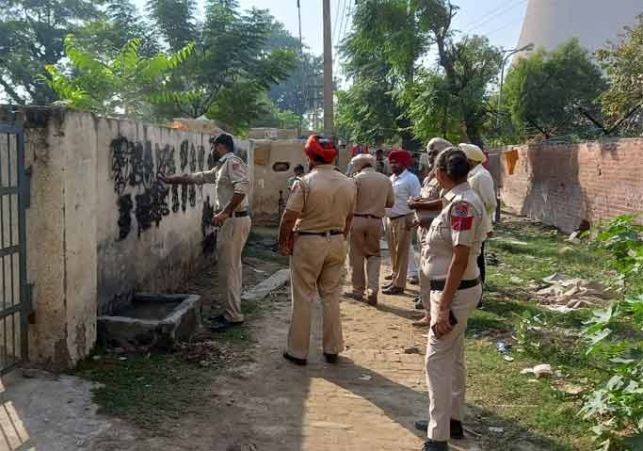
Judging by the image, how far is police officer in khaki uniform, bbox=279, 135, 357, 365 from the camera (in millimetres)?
5125

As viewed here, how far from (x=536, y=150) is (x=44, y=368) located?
1673 centimetres

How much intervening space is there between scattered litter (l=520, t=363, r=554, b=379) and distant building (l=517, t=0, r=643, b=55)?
4188cm

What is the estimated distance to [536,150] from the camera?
732 inches

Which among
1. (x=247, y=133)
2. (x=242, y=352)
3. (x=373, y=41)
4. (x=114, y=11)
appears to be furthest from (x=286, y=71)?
(x=242, y=352)

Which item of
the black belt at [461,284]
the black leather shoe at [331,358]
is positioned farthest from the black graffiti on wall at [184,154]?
the black belt at [461,284]

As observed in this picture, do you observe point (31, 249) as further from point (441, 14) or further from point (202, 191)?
point (441, 14)

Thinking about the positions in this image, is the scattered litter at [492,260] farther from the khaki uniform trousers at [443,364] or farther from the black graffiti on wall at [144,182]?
the khaki uniform trousers at [443,364]

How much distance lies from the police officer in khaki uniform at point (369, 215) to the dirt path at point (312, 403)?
4.47 feet

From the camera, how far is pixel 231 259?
20.4 feet

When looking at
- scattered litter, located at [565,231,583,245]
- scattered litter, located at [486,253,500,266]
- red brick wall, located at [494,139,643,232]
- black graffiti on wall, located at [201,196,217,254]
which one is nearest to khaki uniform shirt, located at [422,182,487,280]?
black graffiti on wall, located at [201,196,217,254]

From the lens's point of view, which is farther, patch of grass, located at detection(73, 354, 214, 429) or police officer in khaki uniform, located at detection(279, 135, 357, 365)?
police officer in khaki uniform, located at detection(279, 135, 357, 365)

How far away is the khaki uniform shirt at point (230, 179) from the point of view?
5980 mm

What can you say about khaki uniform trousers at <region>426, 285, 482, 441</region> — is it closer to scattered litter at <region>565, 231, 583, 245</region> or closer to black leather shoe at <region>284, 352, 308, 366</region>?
black leather shoe at <region>284, 352, 308, 366</region>

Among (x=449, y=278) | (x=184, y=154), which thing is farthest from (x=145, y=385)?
(x=184, y=154)
